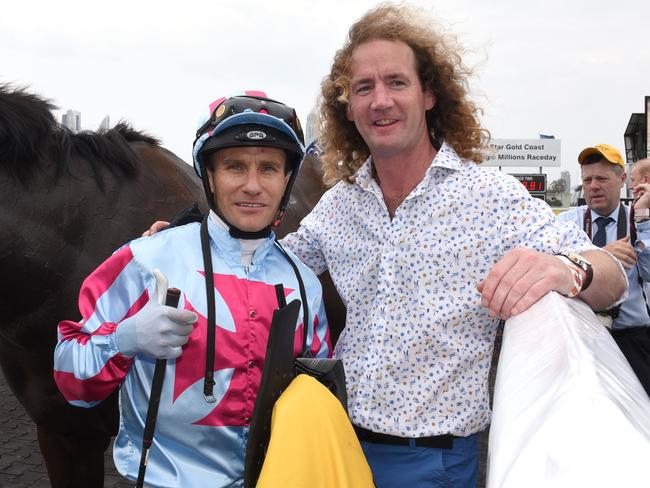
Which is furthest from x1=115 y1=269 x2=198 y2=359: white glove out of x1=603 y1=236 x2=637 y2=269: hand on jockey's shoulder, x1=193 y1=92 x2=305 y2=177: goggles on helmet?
x1=603 y1=236 x2=637 y2=269: hand on jockey's shoulder

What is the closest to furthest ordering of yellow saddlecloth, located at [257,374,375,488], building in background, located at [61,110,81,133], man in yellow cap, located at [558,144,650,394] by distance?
yellow saddlecloth, located at [257,374,375,488] < building in background, located at [61,110,81,133] < man in yellow cap, located at [558,144,650,394]

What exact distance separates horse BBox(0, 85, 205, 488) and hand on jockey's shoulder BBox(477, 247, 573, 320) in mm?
1760

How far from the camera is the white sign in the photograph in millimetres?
16281

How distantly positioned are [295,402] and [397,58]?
1.13 m

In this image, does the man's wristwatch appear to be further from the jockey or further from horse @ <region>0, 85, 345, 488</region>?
horse @ <region>0, 85, 345, 488</region>

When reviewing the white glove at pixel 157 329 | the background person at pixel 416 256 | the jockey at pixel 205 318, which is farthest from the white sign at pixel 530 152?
the white glove at pixel 157 329

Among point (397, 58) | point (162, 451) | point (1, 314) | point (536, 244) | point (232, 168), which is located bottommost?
point (162, 451)

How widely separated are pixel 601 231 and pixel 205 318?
376 cm

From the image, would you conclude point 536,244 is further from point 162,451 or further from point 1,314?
point 1,314

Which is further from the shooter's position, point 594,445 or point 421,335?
point 421,335

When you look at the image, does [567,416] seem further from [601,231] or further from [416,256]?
[601,231]

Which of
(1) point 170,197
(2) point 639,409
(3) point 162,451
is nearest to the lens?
(2) point 639,409

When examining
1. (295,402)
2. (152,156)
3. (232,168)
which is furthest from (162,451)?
(152,156)

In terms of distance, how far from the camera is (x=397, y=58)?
6.18 ft
